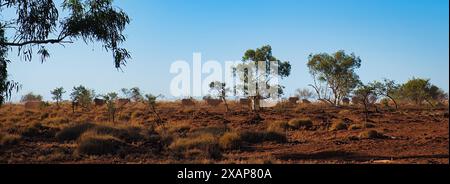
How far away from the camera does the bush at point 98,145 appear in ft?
53.5

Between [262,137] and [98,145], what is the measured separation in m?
6.92

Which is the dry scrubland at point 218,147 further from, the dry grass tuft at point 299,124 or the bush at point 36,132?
the dry grass tuft at point 299,124

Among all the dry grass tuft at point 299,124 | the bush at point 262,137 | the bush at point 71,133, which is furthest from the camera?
the dry grass tuft at point 299,124

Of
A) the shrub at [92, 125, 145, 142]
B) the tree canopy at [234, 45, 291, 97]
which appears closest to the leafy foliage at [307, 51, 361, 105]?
the tree canopy at [234, 45, 291, 97]

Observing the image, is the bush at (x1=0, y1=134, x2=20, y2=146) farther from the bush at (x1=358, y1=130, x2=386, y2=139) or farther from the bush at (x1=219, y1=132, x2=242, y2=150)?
the bush at (x1=358, y1=130, x2=386, y2=139)

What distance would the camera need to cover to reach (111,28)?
17.0m

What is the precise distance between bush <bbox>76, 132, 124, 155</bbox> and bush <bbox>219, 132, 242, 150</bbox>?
342cm

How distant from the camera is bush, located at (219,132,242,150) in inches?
717

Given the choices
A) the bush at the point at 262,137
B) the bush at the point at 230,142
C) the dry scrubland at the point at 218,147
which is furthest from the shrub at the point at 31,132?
the bush at the point at 262,137

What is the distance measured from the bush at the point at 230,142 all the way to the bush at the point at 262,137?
4.35ft

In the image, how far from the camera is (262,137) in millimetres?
21000

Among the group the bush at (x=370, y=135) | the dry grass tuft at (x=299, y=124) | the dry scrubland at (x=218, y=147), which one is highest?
the dry grass tuft at (x=299, y=124)
